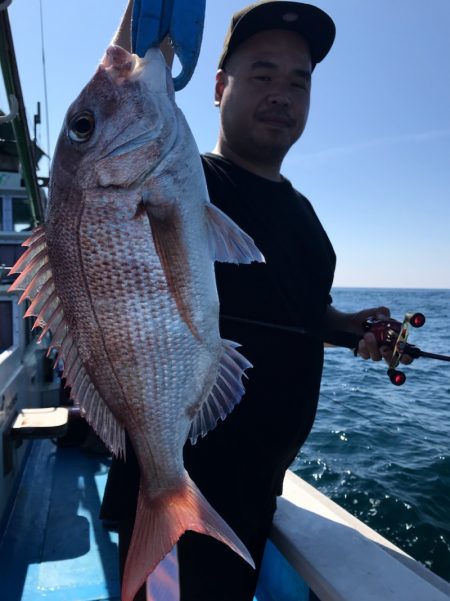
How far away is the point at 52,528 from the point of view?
3.43m

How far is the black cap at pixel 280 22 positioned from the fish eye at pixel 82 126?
2.55ft

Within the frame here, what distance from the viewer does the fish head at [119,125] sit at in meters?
1.34

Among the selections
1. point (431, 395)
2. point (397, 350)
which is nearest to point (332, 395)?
point (431, 395)

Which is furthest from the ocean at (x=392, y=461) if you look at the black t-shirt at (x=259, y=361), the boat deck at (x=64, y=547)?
the black t-shirt at (x=259, y=361)

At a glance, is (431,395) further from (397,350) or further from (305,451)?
(397,350)

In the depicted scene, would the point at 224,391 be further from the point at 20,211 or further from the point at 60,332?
the point at 20,211

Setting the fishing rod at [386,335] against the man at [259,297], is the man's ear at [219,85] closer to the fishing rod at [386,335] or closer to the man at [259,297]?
the man at [259,297]

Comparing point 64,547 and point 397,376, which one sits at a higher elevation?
point 397,376

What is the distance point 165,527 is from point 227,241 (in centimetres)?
86

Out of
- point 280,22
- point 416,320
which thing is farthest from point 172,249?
point 416,320

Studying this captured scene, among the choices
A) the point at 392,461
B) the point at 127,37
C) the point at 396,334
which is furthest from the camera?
the point at 392,461

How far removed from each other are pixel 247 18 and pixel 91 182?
98cm

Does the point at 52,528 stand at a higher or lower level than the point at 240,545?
lower

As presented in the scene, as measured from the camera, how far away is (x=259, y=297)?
5.74 feet
